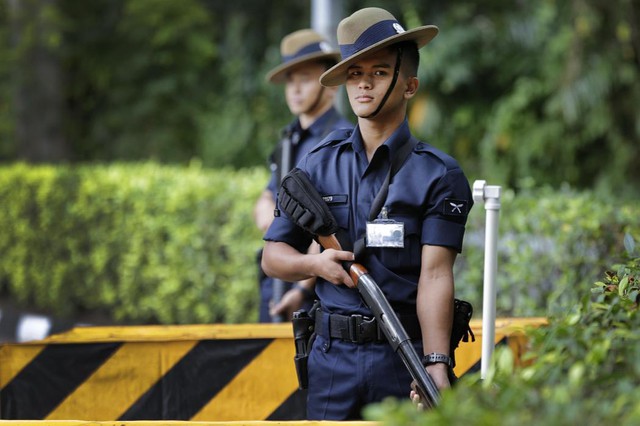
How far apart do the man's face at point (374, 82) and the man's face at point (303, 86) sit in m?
1.92

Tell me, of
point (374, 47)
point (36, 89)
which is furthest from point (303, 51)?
point (36, 89)

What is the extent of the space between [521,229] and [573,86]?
465cm

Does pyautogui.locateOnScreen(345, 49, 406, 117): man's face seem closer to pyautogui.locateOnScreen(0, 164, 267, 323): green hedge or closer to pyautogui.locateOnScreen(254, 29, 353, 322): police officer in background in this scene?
pyautogui.locateOnScreen(254, 29, 353, 322): police officer in background

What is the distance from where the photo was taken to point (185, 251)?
31.1 feet

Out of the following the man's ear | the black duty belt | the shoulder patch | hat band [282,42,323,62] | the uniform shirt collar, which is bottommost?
the black duty belt

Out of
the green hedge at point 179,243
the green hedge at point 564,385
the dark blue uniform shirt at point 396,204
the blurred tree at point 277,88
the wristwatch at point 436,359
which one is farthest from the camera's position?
the blurred tree at point 277,88

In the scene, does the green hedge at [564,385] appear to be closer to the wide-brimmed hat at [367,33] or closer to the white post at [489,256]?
the white post at [489,256]

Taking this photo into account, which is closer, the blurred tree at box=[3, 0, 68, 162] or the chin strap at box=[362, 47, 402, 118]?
the chin strap at box=[362, 47, 402, 118]

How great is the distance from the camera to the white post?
3.63 metres

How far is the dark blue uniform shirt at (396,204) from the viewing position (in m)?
3.41

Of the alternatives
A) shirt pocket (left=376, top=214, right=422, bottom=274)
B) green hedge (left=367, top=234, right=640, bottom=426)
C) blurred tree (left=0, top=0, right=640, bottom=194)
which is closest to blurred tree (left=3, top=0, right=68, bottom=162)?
blurred tree (left=0, top=0, right=640, bottom=194)

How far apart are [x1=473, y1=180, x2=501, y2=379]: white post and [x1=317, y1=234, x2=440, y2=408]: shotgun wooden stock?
0.41 metres

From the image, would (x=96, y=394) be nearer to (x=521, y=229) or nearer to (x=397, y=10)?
(x=521, y=229)

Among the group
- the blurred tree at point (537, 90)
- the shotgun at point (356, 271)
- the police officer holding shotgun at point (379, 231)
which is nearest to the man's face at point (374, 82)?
the police officer holding shotgun at point (379, 231)
